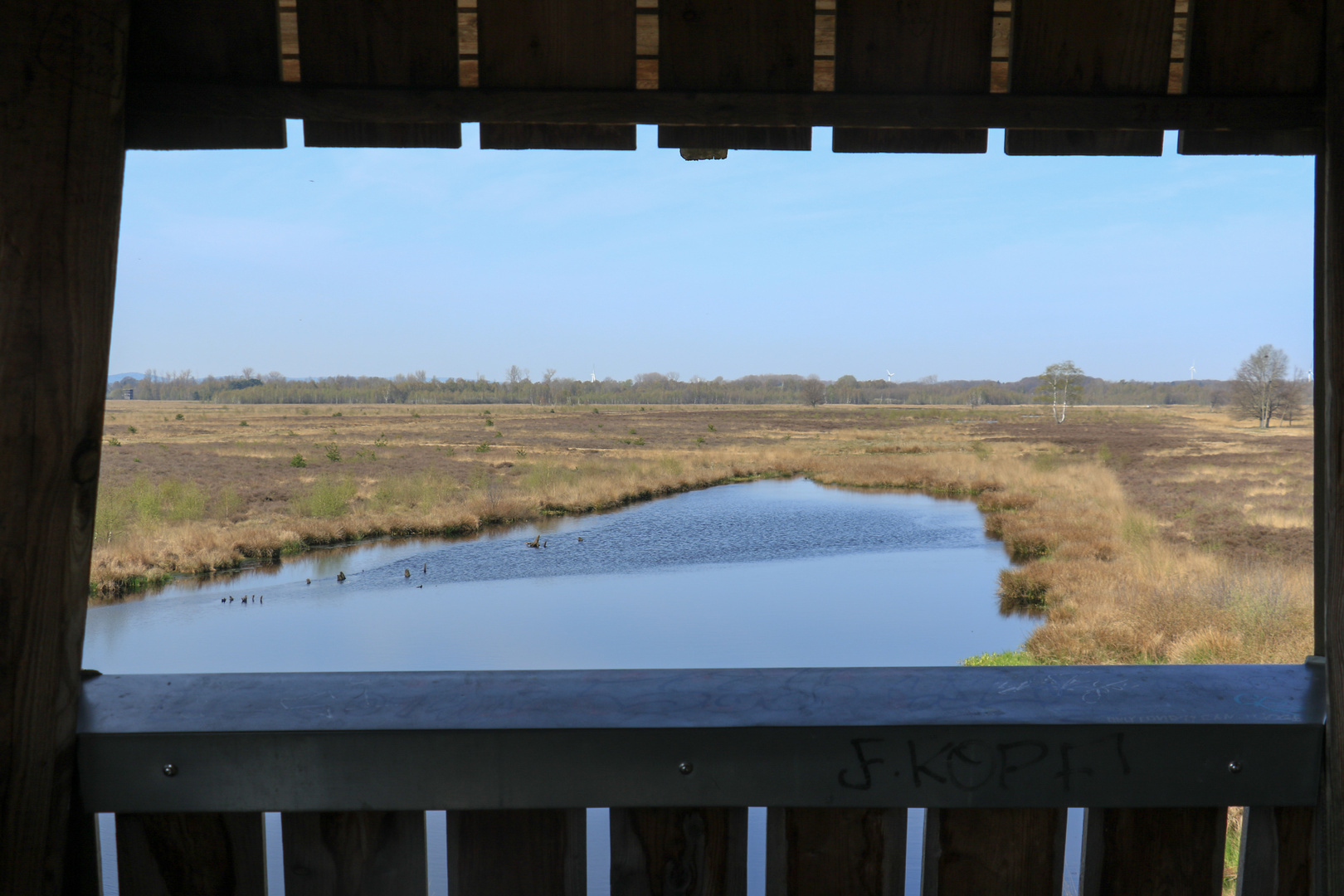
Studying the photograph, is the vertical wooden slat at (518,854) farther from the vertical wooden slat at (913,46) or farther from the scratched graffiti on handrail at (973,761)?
the vertical wooden slat at (913,46)

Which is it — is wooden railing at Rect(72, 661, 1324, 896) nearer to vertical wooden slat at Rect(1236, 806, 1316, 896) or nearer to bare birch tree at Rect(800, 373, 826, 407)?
vertical wooden slat at Rect(1236, 806, 1316, 896)

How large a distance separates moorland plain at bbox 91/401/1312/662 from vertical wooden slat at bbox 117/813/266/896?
10488 millimetres

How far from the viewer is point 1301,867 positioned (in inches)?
29.0

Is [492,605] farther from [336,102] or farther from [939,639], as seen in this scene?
[336,102]

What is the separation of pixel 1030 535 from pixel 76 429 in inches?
847

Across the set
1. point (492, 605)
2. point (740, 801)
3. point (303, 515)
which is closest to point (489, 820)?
point (740, 801)

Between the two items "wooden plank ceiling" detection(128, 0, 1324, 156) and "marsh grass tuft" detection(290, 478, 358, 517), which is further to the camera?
"marsh grass tuft" detection(290, 478, 358, 517)

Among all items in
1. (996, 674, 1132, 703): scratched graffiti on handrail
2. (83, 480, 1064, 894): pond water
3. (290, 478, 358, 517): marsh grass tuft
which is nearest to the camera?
(996, 674, 1132, 703): scratched graffiti on handrail

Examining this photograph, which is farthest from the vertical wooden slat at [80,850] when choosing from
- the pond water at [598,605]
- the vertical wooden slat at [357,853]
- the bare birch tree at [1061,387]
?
the bare birch tree at [1061,387]

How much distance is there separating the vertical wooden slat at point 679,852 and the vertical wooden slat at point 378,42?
697mm

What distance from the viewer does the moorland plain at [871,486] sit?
41.4ft

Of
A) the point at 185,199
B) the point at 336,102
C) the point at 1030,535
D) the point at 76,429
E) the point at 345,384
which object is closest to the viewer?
the point at 76,429

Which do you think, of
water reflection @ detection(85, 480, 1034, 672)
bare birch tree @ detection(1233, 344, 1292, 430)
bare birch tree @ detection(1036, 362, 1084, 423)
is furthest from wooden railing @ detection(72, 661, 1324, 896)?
bare birch tree @ detection(1036, 362, 1084, 423)

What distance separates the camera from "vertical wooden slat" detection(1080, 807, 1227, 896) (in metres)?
0.73
